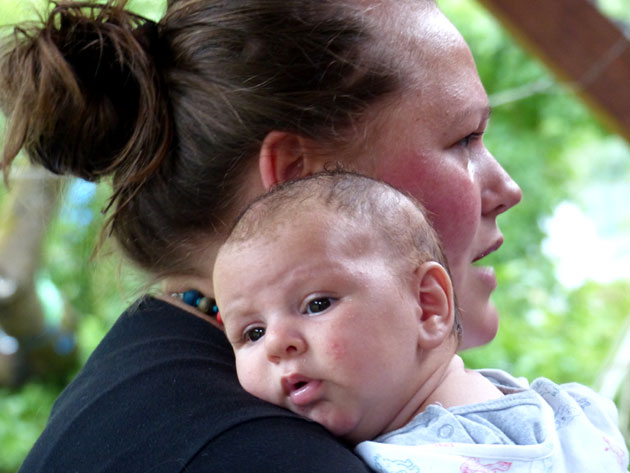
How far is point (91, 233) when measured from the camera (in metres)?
1.85

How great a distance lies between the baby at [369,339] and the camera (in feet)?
3.53

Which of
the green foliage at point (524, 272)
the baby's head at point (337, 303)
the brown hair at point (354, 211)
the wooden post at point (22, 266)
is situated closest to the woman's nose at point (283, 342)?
the baby's head at point (337, 303)

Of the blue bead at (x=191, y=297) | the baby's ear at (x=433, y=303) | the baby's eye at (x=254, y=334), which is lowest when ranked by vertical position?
the blue bead at (x=191, y=297)

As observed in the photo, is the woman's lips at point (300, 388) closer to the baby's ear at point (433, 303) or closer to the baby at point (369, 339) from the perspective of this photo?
the baby at point (369, 339)

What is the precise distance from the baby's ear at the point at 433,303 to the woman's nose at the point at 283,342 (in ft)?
0.50

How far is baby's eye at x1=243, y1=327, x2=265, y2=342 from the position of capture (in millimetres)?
1150

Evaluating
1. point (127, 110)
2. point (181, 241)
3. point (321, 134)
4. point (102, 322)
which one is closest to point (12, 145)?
point (127, 110)

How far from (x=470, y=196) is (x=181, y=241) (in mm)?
420

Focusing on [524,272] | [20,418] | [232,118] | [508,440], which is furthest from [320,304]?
[524,272]

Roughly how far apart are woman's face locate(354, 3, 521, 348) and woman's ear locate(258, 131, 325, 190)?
66 millimetres

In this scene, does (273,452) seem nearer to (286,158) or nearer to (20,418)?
(286,158)

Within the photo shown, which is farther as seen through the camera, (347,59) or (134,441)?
(347,59)

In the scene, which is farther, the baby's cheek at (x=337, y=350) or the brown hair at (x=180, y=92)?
the brown hair at (x=180, y=92)

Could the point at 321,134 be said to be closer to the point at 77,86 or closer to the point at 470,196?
the point at 470,196
